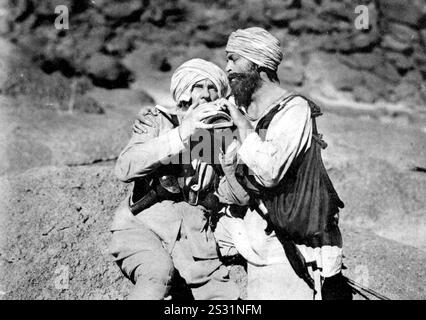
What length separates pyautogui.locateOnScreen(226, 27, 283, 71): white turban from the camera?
10.5 ft

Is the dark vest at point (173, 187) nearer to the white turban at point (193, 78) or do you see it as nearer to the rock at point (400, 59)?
the white turban at point (193, 78)

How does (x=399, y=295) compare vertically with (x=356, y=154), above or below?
above

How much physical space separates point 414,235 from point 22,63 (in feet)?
16.5

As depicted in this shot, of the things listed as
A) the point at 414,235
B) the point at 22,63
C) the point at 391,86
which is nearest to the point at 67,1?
the point at 22,63

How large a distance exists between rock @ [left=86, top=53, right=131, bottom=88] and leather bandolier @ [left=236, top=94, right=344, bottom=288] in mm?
5527

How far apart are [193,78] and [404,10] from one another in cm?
578

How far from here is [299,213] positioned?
3.15m

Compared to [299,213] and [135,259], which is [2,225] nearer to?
[135,259]

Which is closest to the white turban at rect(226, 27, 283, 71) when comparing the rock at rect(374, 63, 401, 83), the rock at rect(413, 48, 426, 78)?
the rock at rect(374, 63, 401, 83)

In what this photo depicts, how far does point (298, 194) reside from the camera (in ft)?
10.3

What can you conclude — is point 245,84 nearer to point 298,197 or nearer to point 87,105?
point 298,197

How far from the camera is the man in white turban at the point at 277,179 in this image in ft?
10.1

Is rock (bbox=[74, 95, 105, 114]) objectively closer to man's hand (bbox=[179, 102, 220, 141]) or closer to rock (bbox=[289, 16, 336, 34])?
rock (bbox=[289, 16, 336, 34])

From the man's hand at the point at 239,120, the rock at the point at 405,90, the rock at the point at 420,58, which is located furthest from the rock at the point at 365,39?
the man's hand at the point at 239,120
